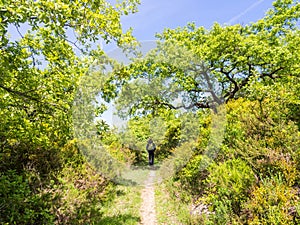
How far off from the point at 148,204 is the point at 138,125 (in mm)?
5990

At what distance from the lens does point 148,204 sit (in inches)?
413

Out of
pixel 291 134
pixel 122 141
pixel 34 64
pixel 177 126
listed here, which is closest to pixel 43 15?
pixel 34 64

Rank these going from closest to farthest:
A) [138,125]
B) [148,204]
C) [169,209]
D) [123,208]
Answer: [169,209]
[123,208]
[148,204]
[138,125]

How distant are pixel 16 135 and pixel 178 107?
9.89 m

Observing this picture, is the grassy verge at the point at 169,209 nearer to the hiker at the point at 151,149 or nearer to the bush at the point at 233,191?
the bush at the point at 233,191

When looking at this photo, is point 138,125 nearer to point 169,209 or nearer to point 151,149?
point 151,149

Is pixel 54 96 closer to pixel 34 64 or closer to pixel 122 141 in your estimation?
pixel 34 64

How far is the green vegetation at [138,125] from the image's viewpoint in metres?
5.21

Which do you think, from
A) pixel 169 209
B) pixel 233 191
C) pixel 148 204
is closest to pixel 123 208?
pixel 148 204

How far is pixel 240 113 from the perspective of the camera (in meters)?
8.10

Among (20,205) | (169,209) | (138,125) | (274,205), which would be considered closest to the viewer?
(274,205)

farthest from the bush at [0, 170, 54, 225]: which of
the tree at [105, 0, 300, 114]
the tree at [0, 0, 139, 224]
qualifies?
the tree at [105, 0, 300, 114]

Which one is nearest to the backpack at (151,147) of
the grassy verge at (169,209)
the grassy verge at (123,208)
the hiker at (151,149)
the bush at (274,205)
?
the hiker at (151,149)

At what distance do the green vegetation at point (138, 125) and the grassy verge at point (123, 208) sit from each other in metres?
0.07
